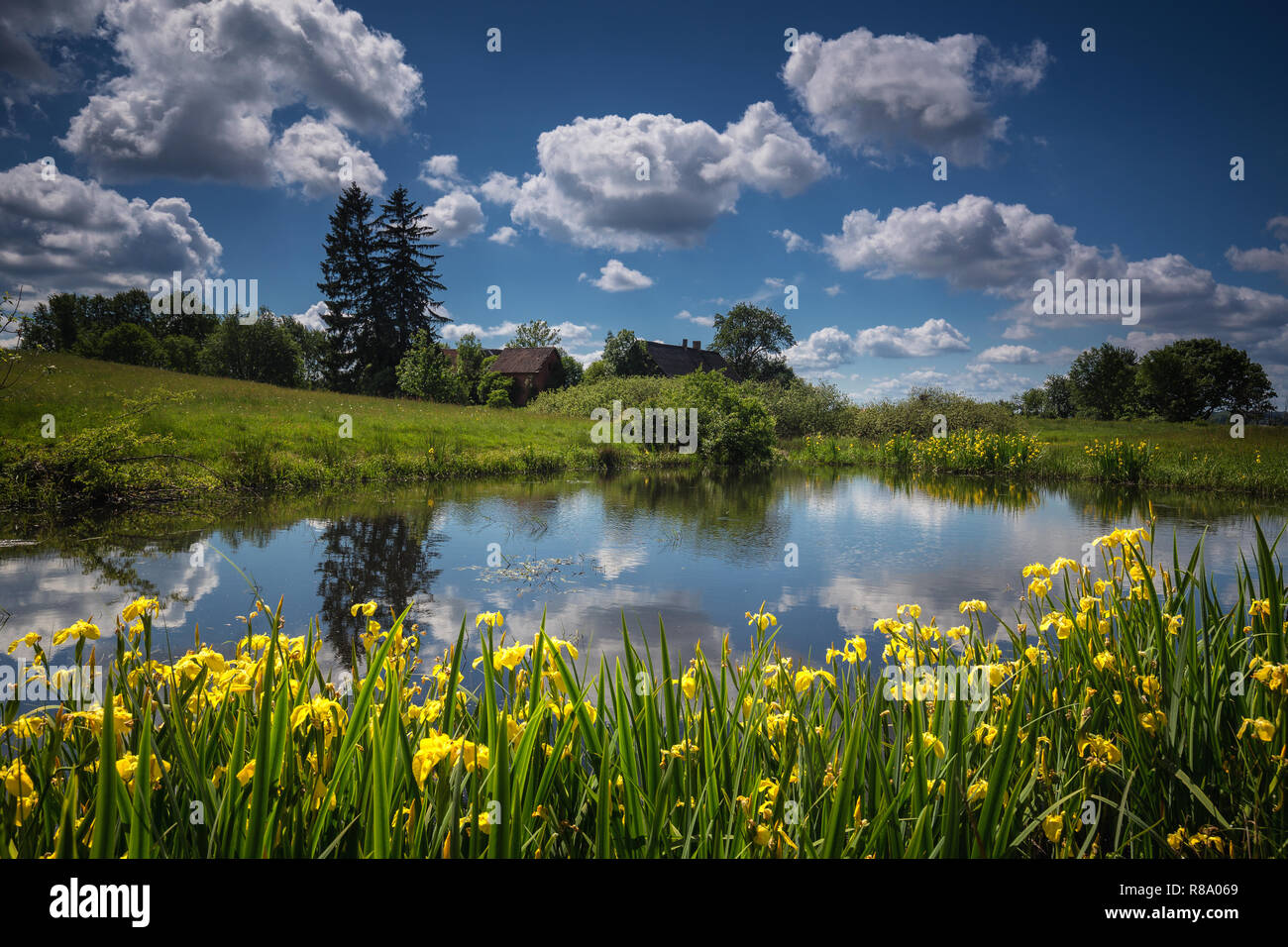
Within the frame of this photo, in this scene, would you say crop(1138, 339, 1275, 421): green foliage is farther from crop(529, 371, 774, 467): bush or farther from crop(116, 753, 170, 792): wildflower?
crop(116, 753, 170, 792): wildflower

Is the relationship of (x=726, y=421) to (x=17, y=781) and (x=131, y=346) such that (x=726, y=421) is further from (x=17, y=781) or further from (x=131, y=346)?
(x=131, y=346)

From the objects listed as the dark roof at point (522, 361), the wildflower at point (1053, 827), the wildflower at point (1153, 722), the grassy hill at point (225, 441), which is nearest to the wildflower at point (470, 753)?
the wildflower at point (1053, 827)

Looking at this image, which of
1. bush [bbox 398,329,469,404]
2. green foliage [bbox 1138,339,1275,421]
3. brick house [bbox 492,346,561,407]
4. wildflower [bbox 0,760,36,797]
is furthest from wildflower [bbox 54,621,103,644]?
green foliage [bbox 1138,339,1275,421]

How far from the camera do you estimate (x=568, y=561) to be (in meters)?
7.87

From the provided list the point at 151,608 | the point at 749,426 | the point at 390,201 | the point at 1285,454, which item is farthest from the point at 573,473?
the point at 390,201

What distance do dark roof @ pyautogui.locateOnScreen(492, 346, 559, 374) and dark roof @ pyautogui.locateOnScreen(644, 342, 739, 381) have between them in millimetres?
9356

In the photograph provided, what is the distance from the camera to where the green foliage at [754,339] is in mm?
60375

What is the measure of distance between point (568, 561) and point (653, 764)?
20.5ft

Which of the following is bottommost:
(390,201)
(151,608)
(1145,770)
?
(1145,770)

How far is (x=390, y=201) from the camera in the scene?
163ft

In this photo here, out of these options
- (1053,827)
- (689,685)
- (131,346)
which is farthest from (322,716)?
(131,346)
